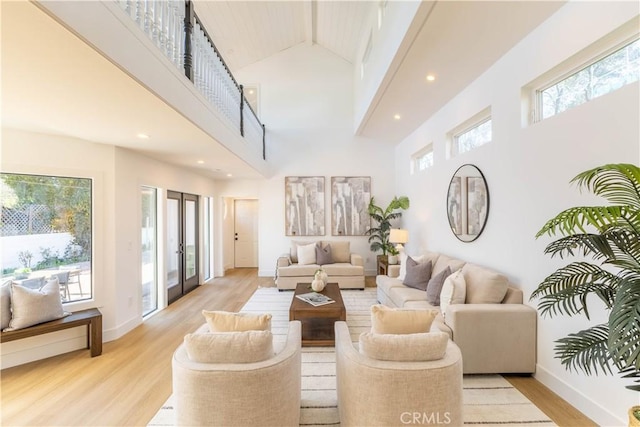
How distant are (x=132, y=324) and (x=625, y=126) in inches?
211

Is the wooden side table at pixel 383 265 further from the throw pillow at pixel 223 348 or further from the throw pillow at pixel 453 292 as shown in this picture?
the throw pillow at pixel 223 348

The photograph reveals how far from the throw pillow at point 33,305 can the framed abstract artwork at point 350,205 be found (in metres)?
5.09

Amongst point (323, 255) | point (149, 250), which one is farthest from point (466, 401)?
point (149, 250)

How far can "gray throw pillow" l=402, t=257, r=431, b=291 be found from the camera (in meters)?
3.92

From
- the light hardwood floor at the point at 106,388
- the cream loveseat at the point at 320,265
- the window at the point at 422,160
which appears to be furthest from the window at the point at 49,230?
the window at the point at 422,160

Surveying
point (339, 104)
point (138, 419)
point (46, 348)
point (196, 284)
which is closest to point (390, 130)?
point (339, 104)

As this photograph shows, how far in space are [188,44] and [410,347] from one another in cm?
322

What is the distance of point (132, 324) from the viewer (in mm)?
3885

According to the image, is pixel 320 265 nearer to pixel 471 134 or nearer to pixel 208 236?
pixel 208 236

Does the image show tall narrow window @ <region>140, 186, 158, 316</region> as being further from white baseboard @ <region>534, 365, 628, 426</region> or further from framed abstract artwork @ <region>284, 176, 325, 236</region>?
white baseboard @ <region>534, 365, 628, 426</region>

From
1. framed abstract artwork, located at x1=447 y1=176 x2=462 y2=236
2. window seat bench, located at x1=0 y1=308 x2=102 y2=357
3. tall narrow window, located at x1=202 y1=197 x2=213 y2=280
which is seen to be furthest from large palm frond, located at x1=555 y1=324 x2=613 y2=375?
tall narrow window, located at x1=202 y1=197 x2=213 y2=280

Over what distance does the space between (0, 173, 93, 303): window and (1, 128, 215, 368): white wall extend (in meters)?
0.10

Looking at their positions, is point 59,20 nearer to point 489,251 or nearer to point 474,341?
point 474,341

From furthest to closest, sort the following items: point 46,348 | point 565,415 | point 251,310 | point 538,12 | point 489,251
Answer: point 251,310 → point 489,251 → point 46,348 → point 538,12 → point 565,415
